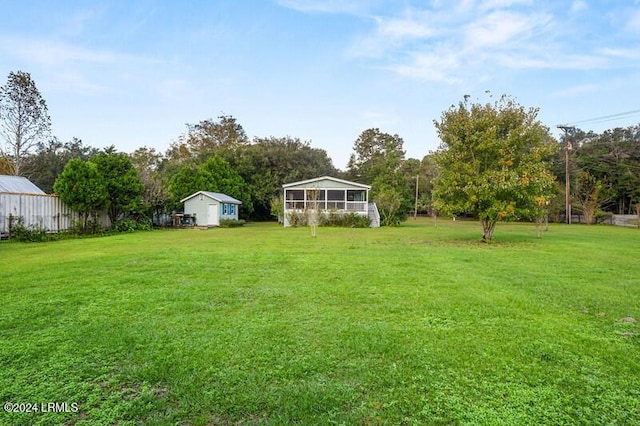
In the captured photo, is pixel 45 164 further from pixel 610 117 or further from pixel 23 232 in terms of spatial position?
pixel 610 117

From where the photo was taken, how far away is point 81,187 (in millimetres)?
16281

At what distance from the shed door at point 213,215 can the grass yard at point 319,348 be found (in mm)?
17877

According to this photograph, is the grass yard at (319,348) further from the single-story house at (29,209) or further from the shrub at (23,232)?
the single-story house at (29,209)

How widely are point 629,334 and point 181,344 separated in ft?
15.3

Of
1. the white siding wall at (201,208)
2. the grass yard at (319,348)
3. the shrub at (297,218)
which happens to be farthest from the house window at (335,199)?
the grass yard at (319,348)

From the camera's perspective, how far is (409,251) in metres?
10.5

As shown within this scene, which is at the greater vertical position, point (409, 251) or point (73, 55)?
point (73, 55)

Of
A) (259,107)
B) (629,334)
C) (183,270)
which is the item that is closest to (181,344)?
(183,270)

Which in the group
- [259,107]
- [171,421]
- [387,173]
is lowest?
[171,421]

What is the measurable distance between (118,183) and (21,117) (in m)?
12.7

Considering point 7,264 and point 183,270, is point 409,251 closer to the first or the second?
point 183,270

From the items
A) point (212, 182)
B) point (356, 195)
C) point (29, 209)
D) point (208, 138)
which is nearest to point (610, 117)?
point (356, 195)

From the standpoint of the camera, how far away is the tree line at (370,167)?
12781mm

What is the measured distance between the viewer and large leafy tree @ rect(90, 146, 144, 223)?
18047 mm
